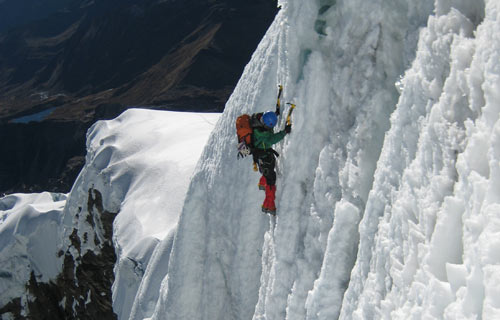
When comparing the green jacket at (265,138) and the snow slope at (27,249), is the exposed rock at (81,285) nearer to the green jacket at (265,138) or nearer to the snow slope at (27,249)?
the snow slope at (27,249)

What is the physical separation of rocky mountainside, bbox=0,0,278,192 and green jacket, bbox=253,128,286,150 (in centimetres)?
4369

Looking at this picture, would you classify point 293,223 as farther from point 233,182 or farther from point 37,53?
point 37,53

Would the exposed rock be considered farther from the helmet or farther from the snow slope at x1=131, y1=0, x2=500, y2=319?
the helmet

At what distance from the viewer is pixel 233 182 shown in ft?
26.6

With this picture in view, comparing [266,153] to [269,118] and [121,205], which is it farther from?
[121,205]

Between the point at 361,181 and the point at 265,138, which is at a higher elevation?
the point at 265,138

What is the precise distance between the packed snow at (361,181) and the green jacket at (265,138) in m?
0.20

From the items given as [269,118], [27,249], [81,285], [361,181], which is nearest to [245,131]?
[269,118]

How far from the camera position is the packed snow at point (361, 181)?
279 centimetres

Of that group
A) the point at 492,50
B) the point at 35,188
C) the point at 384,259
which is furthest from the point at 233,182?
the point at 35,188

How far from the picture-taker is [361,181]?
4523 millimetres

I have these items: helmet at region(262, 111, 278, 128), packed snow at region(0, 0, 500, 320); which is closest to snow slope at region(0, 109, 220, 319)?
packed snow at region(0, 0, 500, 320)

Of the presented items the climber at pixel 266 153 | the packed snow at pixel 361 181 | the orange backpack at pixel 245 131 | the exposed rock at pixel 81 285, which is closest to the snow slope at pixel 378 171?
the packed snow at pixel 361 181

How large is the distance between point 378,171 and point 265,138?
1994 mm
